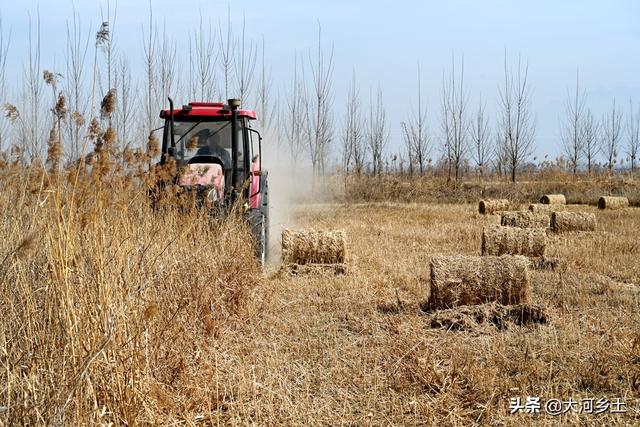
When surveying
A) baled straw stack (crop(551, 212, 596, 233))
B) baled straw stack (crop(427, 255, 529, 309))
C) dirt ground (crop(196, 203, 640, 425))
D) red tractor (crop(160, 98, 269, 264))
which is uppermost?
red tractor (crop(160, 98, 269, 264))

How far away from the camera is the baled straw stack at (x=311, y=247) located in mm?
8328

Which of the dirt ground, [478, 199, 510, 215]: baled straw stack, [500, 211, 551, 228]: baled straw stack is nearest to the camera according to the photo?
the dirt ground

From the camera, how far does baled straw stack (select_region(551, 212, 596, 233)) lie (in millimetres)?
12570

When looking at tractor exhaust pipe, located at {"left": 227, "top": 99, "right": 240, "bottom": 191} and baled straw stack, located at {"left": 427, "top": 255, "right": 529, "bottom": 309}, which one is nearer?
baled straw stack, located at {"left": 427, "top": 255, "right": 529, "bottom": 309}

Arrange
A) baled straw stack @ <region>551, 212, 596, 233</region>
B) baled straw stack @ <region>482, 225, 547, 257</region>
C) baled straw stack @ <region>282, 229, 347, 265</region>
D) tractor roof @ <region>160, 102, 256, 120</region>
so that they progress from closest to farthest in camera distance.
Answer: baled straw stack @ <region>282, 229, 347, 265</region>, tractor roof @ <region>160, 102, 256, 120</region>, baled straw stack @ <region>482, 225, 547, 257</region>, baled straw stack @ <region>551, 212, 596, 233</region>

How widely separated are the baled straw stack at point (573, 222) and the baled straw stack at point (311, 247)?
5.89m

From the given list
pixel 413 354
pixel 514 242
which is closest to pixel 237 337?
pixel 413 354

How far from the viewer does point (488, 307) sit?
591 centimetres

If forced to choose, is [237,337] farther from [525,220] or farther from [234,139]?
[525,220]

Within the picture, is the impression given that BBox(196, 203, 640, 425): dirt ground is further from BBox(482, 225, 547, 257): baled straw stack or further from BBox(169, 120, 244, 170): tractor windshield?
BBox(169, 120, 244, 170): tractor windshield

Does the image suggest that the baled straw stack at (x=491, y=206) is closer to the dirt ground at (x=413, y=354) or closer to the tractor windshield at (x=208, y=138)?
the dirt ground at (x=413, y=354)

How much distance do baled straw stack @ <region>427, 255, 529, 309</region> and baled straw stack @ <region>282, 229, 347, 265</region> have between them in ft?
7.56

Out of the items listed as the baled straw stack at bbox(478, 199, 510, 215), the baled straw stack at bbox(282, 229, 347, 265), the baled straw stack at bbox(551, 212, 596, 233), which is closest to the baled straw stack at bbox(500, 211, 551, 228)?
the baled straw stack at bbox(551, 212, 596, 233)

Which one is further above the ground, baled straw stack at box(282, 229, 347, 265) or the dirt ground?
baled straw stack at box(282, 229, 347, 265)
